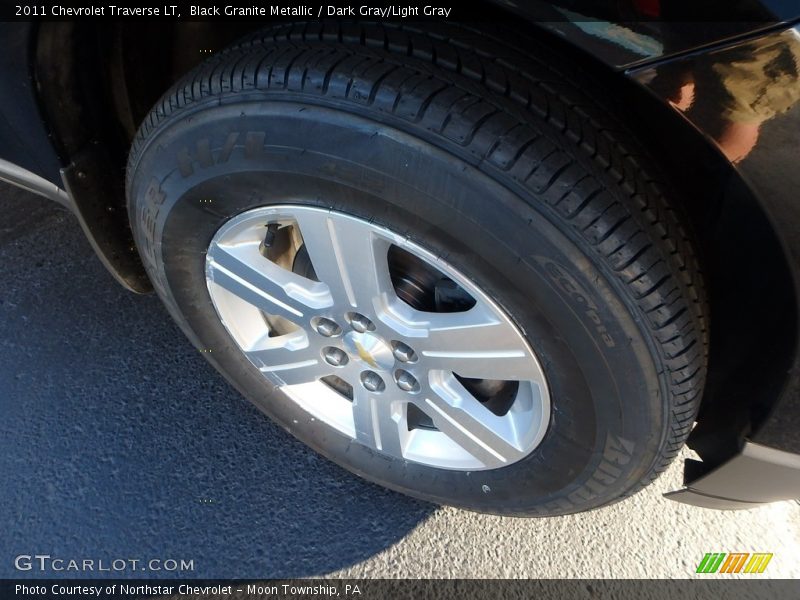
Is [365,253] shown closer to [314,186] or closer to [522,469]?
[314,186]

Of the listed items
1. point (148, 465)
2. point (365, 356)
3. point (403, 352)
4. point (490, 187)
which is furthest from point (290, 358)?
point (490, 187)

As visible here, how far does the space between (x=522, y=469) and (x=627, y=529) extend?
550mm

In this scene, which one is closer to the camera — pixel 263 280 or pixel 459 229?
pixel 459 229

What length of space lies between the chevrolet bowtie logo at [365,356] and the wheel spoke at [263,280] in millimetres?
131

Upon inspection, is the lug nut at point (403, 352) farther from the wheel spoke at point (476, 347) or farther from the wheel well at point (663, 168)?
the wheel well at point (663, 168)

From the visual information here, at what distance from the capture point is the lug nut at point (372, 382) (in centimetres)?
155

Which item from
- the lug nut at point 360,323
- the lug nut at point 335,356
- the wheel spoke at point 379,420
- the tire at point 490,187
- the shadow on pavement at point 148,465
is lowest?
the shadow on pavement at point 148,465

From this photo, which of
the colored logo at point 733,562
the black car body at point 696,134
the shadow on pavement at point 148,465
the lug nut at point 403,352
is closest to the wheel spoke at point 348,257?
the lug nut at point 403,352

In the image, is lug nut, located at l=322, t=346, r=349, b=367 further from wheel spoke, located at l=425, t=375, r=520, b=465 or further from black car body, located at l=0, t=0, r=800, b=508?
black car body, located at l=0, t=0, r=800, b=508

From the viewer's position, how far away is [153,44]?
5.03ft

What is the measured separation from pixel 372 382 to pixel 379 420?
5.0 inches

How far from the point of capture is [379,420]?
1.64 m

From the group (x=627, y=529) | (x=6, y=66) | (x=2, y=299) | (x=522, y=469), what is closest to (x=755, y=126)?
(x=522, y=469)

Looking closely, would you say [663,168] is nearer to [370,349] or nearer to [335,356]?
[370,349]
